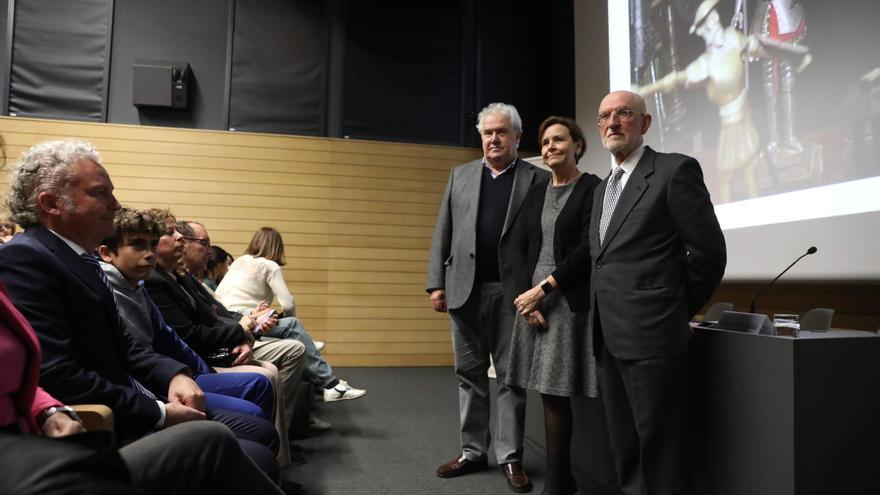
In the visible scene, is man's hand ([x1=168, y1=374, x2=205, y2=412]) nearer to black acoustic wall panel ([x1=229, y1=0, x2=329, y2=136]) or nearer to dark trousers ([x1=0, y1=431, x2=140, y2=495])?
dark trousers ([x1=0, y1=431, x2=140, y2=495])

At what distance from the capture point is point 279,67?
5758 mm

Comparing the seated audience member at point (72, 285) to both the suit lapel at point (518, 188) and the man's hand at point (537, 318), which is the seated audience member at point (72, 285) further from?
the suit lapel at point (518, 188)

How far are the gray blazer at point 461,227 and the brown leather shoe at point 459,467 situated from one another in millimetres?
647

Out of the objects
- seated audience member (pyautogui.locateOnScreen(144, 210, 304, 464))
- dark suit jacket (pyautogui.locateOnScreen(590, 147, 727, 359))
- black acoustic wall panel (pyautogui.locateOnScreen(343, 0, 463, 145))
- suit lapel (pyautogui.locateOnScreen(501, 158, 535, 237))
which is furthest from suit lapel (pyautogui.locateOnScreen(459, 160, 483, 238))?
black acoustic wall panel (pyautogui.locateOnScreen(343, 0, 463, 145))

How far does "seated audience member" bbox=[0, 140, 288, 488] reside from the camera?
1220 mm

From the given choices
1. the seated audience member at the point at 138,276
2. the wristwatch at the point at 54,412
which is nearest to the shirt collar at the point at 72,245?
the seated audience member at the point at 138,276

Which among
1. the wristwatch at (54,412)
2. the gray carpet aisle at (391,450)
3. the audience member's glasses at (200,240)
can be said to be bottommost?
the gray carpet aisle at (391,450)

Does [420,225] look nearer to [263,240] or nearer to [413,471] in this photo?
[263,240]

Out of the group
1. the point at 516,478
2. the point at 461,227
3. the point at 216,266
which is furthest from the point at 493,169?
the point at 216,266

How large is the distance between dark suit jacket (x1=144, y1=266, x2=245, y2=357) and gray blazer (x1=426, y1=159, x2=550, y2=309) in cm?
87

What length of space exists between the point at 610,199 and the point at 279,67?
478 cm

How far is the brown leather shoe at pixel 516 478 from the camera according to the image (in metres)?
2.13

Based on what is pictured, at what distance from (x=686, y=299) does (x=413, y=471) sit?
1389mm

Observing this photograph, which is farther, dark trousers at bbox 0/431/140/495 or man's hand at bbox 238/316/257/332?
man's hand at bbox 238/316/257/332
